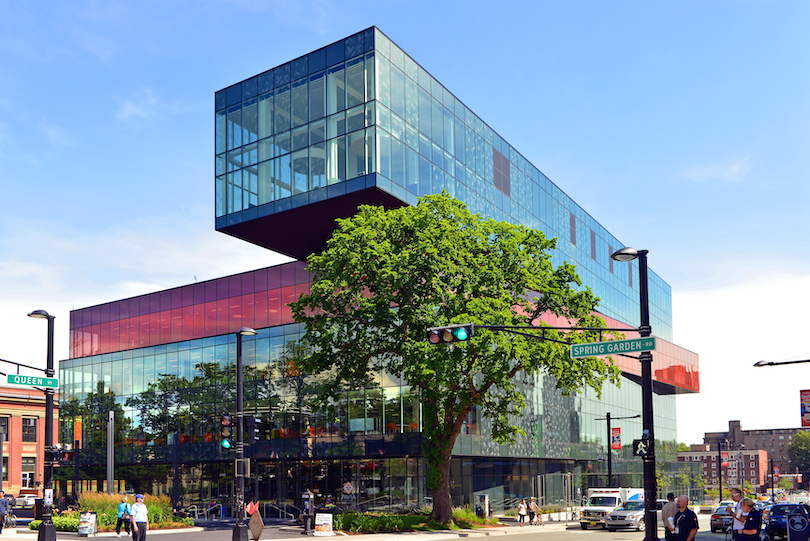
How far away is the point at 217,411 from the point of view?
56.3m

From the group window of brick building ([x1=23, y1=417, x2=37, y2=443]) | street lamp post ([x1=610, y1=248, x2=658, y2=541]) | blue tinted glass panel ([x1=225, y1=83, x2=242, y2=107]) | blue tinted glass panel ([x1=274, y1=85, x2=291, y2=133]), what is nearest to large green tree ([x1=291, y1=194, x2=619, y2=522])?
blue tinted glass panel ([x1=274, y1=85, x2=291, y2=133])

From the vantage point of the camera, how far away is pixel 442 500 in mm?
39469

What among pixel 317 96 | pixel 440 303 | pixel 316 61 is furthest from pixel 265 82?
pixel 440 303

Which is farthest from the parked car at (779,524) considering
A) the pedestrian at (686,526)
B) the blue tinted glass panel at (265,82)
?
the blue tinted glass panel at (265,82)

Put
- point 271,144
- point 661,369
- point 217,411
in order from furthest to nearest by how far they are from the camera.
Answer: point 661,369, point 217,411, point 271,144

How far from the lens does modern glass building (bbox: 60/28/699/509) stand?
153ft

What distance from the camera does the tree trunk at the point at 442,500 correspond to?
39.1 meters

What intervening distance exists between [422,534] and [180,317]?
3398 cm

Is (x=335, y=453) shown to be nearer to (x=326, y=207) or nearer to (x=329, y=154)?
(x=326, y=207)

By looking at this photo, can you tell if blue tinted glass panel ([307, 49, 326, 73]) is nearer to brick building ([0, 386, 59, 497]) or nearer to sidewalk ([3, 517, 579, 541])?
sidewalk ([3, 517, 579, 541])

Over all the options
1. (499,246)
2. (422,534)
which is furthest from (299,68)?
(422,534)

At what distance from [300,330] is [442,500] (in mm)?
17198

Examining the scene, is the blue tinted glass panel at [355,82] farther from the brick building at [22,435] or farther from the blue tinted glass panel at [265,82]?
the brick building at [22,435]

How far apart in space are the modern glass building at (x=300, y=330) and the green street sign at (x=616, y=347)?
77.6 feet
